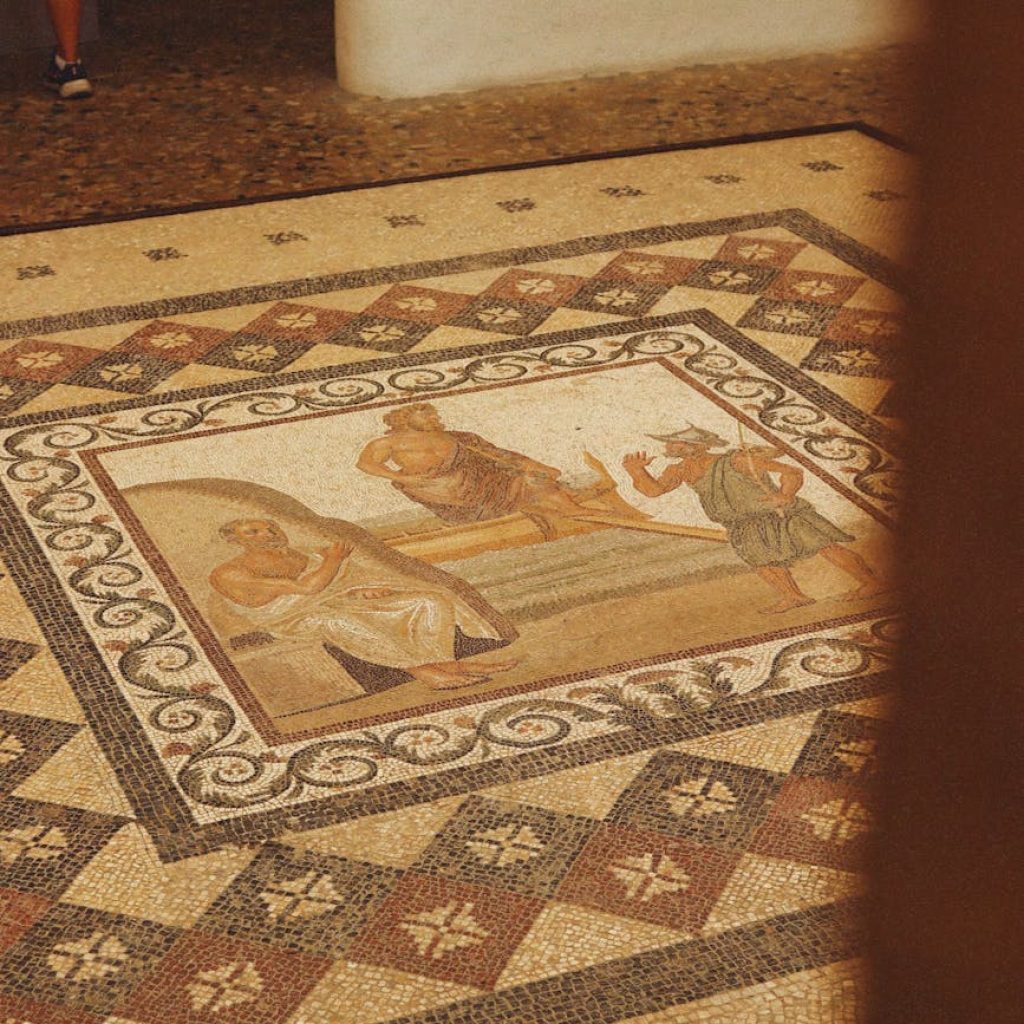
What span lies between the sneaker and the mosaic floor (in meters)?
2.00

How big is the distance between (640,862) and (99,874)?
35.7 inches

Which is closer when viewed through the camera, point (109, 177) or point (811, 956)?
point (811, 956)

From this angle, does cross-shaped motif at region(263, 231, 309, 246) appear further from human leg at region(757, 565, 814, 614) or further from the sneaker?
human leg at region(757, 565, 814, 614)

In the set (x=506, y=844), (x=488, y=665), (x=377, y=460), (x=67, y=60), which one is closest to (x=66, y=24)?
(x=67, y=60)

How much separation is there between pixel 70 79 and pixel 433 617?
195 inches

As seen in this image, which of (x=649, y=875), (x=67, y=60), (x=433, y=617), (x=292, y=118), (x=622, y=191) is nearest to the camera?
(x=649, y=875)

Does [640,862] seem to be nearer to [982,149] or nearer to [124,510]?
[124,510]

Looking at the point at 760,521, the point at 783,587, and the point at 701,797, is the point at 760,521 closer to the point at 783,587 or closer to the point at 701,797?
the point at 783,587

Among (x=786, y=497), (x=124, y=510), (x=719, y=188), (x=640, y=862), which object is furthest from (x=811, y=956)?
(x=719, y=188)

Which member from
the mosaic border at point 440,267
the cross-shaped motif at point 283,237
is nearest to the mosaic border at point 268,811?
the mosaic border at point 440,267

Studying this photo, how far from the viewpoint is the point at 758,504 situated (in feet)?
12.6

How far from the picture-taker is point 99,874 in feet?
8.54

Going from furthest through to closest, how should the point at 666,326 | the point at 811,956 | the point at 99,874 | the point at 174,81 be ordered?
the point at 174,81 < the point at 666,326 < the point at 99,874 < the point at 811,956

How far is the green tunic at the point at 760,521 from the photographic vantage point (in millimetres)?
3631
